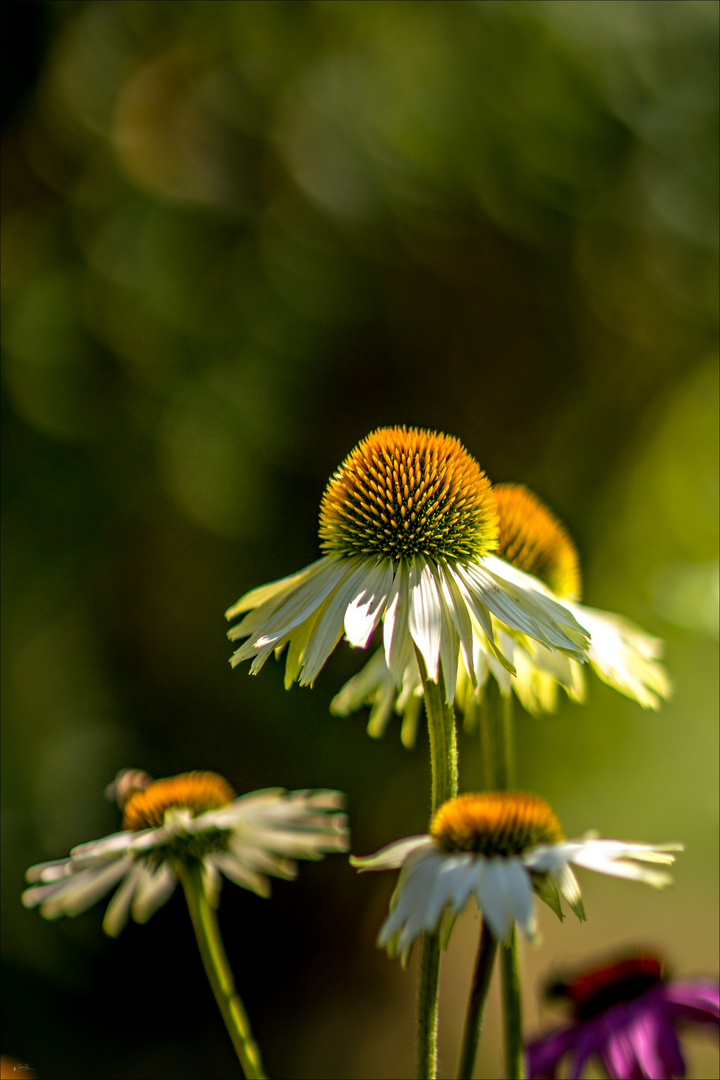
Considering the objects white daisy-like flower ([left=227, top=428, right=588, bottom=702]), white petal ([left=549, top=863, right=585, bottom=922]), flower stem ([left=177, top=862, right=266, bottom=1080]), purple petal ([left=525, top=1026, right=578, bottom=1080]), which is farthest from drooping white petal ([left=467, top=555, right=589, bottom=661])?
purple petal ([left=525, top=1026, right=578, bottom=1080])

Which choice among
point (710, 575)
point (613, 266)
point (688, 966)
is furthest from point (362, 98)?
point (688, 966)

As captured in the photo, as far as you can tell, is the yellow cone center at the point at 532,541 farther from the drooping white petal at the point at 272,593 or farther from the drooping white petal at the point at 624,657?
the drooping white petal at the point at 272,593

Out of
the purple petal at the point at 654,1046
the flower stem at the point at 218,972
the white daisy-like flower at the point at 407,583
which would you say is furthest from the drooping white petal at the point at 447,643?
the purple petal at the point at 654,1046

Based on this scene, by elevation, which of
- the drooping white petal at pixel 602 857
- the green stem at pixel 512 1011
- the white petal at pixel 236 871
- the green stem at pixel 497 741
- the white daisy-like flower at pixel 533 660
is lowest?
the green stem at pixel 512 1011

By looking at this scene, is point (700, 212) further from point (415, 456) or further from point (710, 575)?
point (415, 456)

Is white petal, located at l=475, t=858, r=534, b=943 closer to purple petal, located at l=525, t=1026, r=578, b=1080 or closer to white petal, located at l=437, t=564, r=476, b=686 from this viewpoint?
white petal, located at l=437, t=564, r=476, b=686

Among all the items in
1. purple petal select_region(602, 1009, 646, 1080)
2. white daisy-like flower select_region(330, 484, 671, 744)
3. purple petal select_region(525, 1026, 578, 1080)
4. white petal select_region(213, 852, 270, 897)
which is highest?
white daisy-like flower select_region(330, 484, 671, 744)
